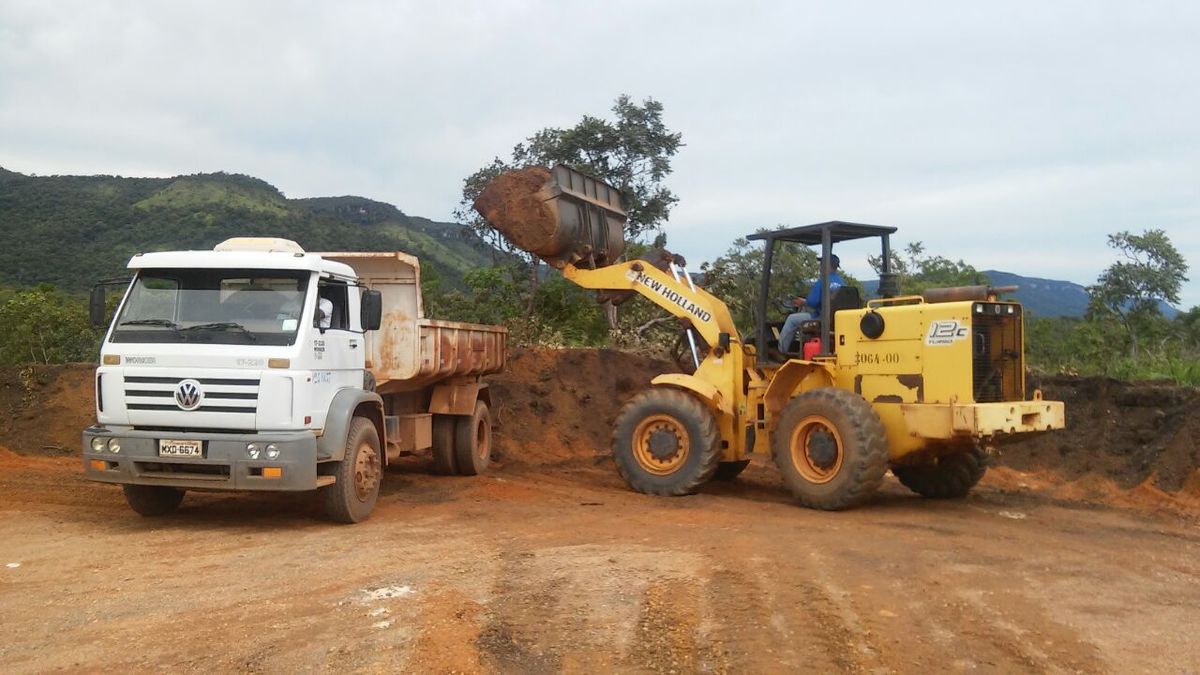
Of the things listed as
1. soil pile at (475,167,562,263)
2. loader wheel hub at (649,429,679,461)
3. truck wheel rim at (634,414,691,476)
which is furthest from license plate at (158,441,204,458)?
loader wheel hub at (649,429,679,461)

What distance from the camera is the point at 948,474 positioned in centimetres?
1086

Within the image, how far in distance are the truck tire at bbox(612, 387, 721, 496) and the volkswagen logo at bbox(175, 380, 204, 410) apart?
4.53 meters

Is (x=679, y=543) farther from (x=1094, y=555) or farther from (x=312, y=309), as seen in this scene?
(x=312, y=309)

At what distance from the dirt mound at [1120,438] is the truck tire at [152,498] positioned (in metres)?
8.55

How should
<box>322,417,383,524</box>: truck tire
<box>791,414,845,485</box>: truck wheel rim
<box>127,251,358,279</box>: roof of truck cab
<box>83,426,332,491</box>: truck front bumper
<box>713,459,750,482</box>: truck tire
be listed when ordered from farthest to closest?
<box>713,459,750,482</box>: truck tire
<box>791,414,845,485</box>: truck wheel rim
<box>322,417,383,524</box>: truck tire
<box>127,251,358,279</box>: roof of truck cab
<box>83,426,332,491</box>: truck front bumper

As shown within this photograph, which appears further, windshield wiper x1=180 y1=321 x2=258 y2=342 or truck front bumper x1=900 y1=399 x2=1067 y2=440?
truck front bumper x1=900 y1=399 x2=1067 y2=440

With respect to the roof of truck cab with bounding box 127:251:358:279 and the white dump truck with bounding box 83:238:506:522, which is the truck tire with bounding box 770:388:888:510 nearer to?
the white dump truck with bounding box 83:238:506:522

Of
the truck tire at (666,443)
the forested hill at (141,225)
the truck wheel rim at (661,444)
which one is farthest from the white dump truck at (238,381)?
the forested hill at (141,225)

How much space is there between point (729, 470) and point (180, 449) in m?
6.46

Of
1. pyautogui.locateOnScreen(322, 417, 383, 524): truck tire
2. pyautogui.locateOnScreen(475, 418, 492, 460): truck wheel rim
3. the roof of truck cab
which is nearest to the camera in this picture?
the roof of truck cab

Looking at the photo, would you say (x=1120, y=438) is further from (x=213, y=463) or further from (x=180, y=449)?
(x=180, y=449)

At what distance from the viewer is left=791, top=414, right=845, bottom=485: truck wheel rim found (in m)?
9.70

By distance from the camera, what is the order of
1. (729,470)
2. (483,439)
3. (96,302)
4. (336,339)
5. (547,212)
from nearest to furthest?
(96,302) < (336,339) < (547,212) < (729,470) < (483,439)

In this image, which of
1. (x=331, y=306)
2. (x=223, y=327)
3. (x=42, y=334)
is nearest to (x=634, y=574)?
(x=331, y=306)
